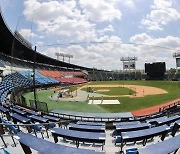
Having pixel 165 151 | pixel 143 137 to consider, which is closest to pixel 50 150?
pixel 165 151

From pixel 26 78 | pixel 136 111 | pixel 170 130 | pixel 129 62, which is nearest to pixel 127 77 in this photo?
pixel 129 62

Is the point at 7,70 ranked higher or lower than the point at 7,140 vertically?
higher

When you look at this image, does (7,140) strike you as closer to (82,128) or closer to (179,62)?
(82,128)

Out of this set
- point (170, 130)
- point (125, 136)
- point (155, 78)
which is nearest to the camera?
point (125, 136)

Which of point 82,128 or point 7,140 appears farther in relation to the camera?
point 82,128

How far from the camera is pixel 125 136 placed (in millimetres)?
9227

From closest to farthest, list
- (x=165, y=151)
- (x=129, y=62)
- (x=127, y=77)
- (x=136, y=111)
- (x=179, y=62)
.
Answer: (x=165, y=151) < (x=136, y=111) < (x=179, y=62) < (x=127, y=77) < (x=129, y=62)

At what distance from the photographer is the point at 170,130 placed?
11.1 m

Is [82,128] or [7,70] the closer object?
[82,128]

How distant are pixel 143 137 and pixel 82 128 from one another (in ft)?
11.1

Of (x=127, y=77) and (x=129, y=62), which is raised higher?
(x=129, y=62)

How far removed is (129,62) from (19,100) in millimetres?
95349

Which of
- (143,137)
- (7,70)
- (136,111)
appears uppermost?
(7,70)

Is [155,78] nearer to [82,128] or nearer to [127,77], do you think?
[127,77]
